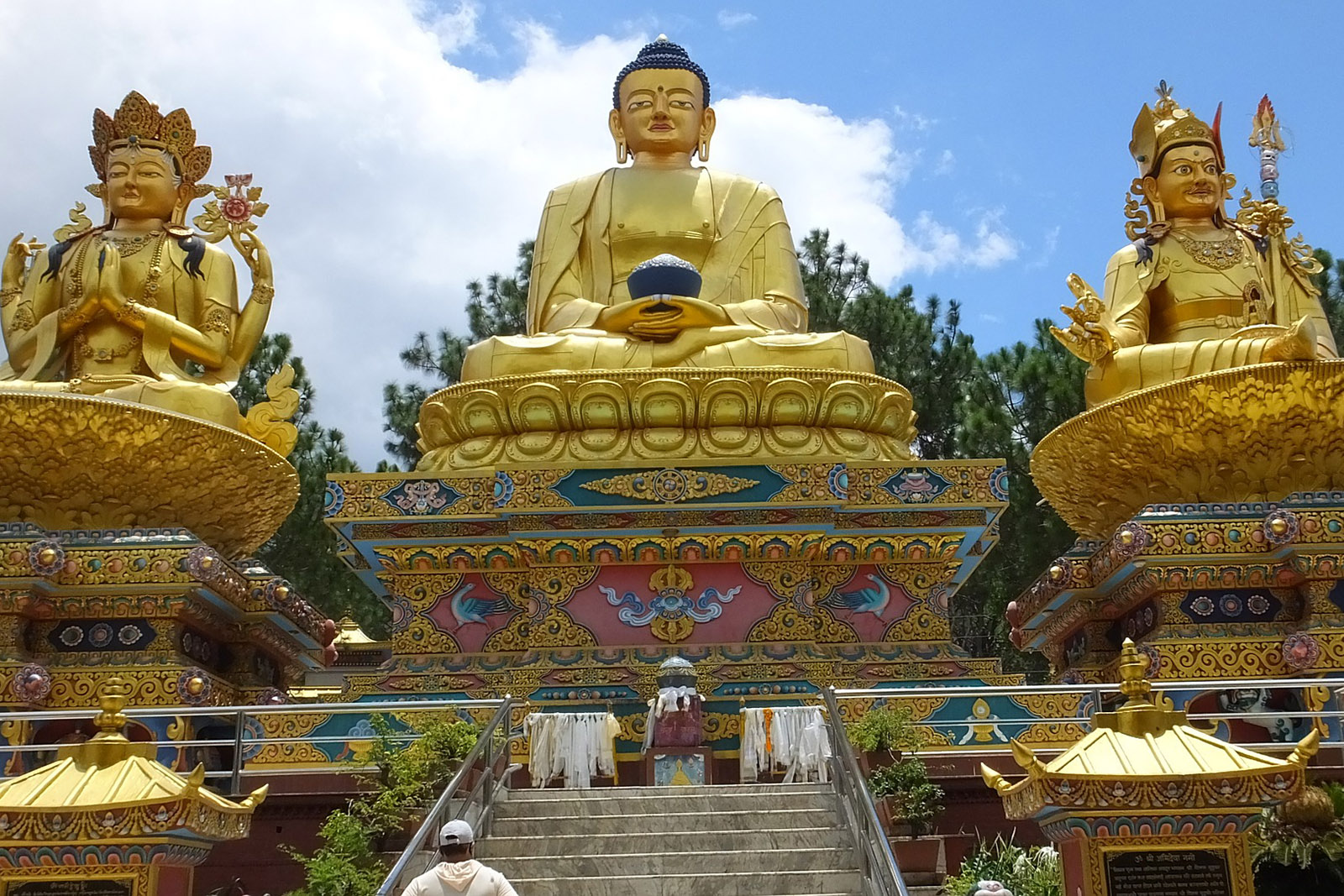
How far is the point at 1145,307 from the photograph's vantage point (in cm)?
1360

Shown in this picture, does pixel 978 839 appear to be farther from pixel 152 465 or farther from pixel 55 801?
pixel 152 465

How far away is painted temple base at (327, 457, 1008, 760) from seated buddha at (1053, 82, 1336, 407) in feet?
5.66

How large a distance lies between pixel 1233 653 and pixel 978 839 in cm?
340

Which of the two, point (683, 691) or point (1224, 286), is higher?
point (1224, 286)

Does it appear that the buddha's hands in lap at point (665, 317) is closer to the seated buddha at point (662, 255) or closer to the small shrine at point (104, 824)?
the seated buddha at point (662, 255)

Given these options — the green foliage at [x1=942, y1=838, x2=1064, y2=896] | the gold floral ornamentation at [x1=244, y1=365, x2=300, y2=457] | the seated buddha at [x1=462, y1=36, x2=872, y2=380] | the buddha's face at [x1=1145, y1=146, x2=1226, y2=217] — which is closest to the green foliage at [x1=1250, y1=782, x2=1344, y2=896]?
the green foliage at [x1=942, y1=838, x2=1064, y2=896]

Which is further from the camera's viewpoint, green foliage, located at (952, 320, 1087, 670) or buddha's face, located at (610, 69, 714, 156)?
green foliage, located at (952, 320, 1087, 670)

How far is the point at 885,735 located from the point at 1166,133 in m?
7.59

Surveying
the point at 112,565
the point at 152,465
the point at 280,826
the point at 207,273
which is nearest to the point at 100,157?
the point at 207,273

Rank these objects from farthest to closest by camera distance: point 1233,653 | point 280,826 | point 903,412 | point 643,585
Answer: point 903,412 < point 643,585 < point 1233,653 < point 280,826

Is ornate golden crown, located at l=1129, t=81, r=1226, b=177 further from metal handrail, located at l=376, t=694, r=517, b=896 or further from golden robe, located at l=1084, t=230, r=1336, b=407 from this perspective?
metal handrail, located at l=376, t=694, r=517, b=896

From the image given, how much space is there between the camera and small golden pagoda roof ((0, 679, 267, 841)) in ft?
20.6

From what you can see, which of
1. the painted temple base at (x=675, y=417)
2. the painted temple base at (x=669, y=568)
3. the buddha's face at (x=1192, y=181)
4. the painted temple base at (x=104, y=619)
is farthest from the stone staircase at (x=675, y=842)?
the buddha's face at (x=1192, y=181)

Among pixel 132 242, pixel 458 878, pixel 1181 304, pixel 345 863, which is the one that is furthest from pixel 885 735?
pixel 132 242
